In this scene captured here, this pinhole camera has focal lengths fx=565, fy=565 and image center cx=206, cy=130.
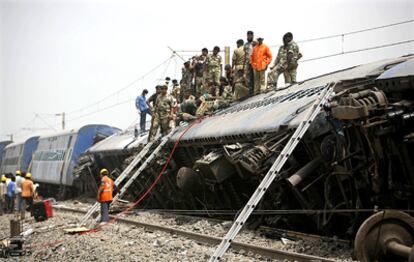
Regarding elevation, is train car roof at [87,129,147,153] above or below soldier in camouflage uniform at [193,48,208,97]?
below

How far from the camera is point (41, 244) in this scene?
38.0 feet

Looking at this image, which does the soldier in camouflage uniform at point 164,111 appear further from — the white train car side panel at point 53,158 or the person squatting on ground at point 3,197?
the white train car side panel at point 53,158

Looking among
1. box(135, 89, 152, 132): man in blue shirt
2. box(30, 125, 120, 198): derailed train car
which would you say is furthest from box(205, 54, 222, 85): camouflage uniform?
box(30, 125, 120, 198): derailed train car

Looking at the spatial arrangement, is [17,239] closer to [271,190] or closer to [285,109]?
[271,190]

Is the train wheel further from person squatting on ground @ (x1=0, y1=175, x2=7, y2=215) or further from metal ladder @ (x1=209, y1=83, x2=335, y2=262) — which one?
person squatting on ground @ (x1=0, y1=175, x2=7, y2=215)

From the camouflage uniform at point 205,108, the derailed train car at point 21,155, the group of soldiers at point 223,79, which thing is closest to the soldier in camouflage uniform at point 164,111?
the group of soldiers at point 223,79

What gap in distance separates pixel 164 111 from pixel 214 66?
2291 mm

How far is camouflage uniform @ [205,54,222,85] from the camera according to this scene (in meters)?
17.0

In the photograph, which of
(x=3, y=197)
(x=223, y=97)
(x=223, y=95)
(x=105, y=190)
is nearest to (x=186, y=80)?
(x=223, y=95)

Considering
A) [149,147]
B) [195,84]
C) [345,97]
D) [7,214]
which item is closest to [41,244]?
[149,147]

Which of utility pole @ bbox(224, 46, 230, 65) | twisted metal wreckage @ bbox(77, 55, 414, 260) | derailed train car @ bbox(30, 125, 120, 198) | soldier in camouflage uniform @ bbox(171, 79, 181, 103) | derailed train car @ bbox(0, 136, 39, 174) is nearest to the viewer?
twisted metal wreckage @ bbox(77, 55, 414, 260)

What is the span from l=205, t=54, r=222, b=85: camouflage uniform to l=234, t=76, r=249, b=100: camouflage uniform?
3.45 ft

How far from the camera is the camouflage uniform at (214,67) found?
17.0 metres

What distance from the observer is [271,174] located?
→ 8.12 meters
